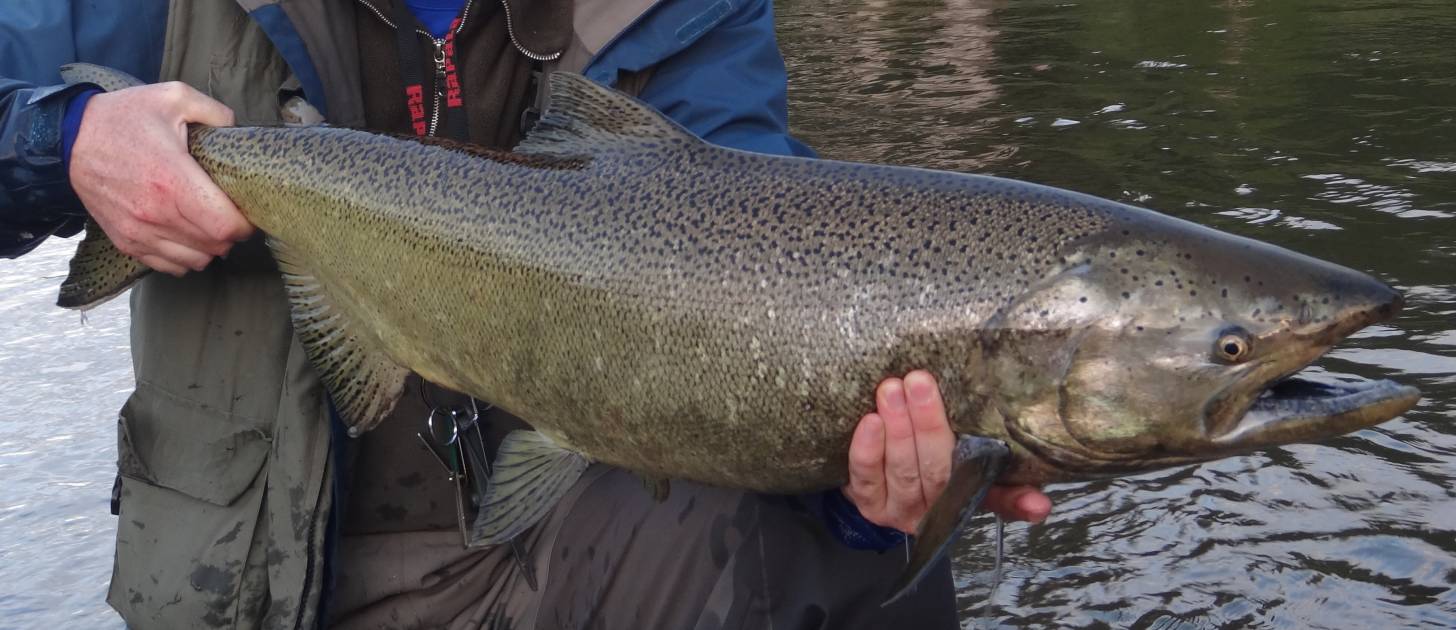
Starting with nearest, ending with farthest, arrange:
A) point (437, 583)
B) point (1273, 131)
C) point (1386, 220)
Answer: point (437, 583)
point (1386, 220)
point (1273, 131)

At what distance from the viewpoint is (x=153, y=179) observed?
108 inches

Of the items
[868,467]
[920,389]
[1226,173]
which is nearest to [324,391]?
[868,467]

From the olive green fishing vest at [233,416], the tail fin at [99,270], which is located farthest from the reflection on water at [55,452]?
the tail fin at [99,270]

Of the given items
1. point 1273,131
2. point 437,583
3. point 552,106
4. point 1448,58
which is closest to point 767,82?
point 552,106

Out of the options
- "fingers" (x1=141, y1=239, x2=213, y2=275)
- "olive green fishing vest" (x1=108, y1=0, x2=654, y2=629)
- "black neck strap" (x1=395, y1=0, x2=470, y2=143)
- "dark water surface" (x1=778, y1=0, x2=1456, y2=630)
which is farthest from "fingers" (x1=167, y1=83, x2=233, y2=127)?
"dark water surface" (x1=778, y1=0, x2=1456, y2=630)

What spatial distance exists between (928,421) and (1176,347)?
1.27ft

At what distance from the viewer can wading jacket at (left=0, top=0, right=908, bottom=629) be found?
3.02 meters

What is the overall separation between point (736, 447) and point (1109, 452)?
1.97ft

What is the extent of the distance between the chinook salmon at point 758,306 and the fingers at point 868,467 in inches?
1.6

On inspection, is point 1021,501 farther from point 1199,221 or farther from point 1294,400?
point 1199,221

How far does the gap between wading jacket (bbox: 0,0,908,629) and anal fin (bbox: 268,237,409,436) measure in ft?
0.61

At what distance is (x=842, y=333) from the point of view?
2355 millimetres

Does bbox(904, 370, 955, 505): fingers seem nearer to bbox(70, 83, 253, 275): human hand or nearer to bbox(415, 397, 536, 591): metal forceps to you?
bbox(415, 397, 536, 591): metal forceps

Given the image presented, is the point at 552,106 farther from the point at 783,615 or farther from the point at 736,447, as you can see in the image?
the point at 783,615
